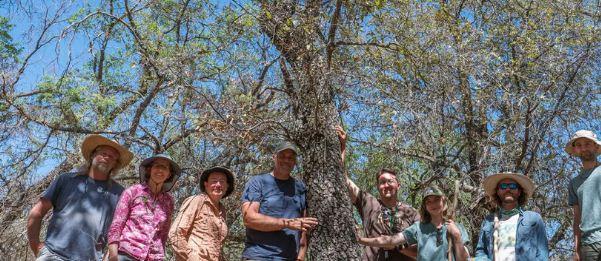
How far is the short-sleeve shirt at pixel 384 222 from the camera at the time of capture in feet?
14.5

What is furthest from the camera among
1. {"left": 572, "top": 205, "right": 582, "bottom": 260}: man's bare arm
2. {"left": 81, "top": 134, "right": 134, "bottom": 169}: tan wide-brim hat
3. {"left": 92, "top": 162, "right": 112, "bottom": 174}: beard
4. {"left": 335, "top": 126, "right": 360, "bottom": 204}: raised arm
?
{"left": 335, "top": 126, "right": 360, "bottom": 204}: raised arm

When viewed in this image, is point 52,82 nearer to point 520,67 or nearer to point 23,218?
point 23,218

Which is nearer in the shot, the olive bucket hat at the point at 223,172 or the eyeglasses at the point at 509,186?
the eyeglasses at the point at 509,186

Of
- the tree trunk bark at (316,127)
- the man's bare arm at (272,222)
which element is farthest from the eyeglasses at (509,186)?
the man's bare arm at (272,222)

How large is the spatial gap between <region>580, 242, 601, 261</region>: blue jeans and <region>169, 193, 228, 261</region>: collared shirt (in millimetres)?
2538

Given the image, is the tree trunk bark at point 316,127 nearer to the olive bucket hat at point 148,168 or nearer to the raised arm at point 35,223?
the olive bucket hat at point 148,168

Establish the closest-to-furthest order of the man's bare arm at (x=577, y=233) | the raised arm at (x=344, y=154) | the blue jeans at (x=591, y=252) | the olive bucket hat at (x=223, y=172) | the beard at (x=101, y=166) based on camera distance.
Result: 1. the blue jeans at (x=591, y=252)
2. the man's bare arm at (x=577, y=233)
3. the beard at (x=101, y=166)
4. the olive bucket hat at (x=223, y=172)
5. the raised arm at (x=344, y=154)

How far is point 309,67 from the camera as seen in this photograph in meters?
4.37

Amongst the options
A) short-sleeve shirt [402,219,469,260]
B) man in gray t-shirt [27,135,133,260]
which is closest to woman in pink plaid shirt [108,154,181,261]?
man in gray t-shirt [27,135,133,260]

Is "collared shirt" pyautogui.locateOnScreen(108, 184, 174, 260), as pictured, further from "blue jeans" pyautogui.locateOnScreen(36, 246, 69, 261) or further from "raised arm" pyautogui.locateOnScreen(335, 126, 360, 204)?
"raised arm" pyautogui.locateOnScreen(335, 126, 360, 204)

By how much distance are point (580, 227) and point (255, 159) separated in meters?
3.32

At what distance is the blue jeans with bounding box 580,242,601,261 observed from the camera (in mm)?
3814

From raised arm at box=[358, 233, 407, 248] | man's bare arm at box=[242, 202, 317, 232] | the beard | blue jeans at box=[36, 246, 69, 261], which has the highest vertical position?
the beard

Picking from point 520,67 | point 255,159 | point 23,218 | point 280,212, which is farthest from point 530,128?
point 23,218
